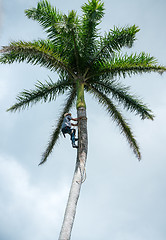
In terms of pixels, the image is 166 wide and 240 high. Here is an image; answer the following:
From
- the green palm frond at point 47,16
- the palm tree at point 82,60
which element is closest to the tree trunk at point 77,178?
the palm tree at point 82,60

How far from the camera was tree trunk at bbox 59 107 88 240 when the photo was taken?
6.77 metres

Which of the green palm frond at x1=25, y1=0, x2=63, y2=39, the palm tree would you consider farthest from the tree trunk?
the green palm frond at x1=25, y1=0, x2=63, y2=39

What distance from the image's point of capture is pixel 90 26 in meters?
10.3

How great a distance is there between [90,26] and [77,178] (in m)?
5.71

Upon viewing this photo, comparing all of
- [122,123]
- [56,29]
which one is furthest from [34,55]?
[122,123]

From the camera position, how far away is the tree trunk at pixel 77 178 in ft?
22.2

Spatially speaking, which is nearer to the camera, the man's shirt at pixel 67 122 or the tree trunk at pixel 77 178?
the tree trunk at pixel 77 178

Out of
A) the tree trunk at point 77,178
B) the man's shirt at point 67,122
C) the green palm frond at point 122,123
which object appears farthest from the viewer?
the green palm frond at point 122,123

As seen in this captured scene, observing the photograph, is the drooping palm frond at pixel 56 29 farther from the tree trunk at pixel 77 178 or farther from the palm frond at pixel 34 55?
the tree trunk at pixel 77 178

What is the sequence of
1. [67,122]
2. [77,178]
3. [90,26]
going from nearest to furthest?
1. [77,178]
2. [67,122]
3. [90,26]

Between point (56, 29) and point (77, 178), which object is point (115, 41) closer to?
point (56, 29)

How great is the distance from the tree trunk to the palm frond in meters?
1.96

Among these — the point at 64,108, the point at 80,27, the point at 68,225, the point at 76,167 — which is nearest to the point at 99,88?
the point at 64,108

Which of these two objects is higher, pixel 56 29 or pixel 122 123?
pixel 56 29
